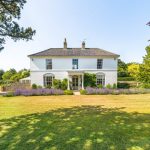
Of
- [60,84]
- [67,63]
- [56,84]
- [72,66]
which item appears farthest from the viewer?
[72,66]

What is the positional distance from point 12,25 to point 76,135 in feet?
22.1

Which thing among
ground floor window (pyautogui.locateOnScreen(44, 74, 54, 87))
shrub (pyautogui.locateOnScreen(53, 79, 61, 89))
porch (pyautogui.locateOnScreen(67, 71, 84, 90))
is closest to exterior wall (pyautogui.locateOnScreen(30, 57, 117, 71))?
porch (pyautogui.locateOnScreen(67, 71, 84, 90))

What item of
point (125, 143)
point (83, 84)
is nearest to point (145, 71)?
point (125, 143)

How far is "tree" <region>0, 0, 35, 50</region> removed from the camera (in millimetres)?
8641

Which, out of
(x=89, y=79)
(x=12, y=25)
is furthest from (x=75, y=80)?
(x=12, y=25)

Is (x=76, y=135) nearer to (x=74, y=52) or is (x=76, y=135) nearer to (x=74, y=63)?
(x=74, y=63)

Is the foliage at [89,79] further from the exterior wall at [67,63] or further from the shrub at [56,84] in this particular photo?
the shrub at [56,84]

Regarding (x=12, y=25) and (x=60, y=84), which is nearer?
(x=12, y=25)

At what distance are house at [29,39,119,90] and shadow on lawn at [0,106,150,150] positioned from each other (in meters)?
19.5

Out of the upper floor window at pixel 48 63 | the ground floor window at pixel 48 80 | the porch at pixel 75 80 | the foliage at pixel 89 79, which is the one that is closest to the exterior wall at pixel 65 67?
the upper floor window at pixel 48 63

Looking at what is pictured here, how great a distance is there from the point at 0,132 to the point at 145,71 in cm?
850

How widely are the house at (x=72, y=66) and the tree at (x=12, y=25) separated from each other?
17438 mm

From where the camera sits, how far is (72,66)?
27.3 metres

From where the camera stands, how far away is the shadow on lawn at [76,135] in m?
4.85
